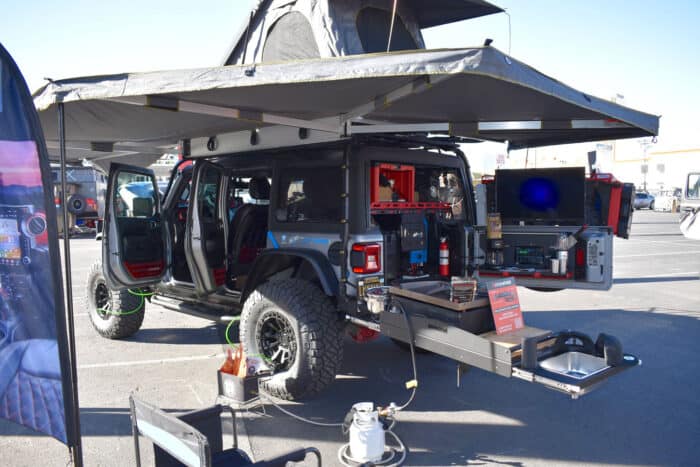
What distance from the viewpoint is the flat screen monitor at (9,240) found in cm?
247

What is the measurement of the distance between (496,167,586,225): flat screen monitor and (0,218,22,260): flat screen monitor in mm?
4873

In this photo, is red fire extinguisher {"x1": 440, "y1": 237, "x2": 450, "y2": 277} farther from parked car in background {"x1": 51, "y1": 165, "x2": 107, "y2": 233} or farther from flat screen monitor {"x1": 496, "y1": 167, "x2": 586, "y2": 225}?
parked car in background {"x1": 51, "y1": 165, "x2": 107, "y2": 233}

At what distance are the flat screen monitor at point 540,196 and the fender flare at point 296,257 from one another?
2.85 meters

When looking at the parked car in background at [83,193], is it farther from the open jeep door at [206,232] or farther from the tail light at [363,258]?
the tail light at [363,258]

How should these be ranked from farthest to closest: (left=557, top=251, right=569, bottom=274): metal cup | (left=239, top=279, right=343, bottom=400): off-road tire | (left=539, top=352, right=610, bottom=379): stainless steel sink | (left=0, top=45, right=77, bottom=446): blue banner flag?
(left=557, top=251, right=569, bottom=274): metal cup, (left=239, top=279, right=343, bottom=400): off-road tire, (left=539, top=352, right=610, bottom=379): stainless steel sink, (left=0, top=45, right=77, bottom=446): blue banner flag

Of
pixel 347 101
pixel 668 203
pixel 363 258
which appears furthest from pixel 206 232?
pixel 668 203

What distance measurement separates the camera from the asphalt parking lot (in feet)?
11.1

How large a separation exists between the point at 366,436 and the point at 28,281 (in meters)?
2.01

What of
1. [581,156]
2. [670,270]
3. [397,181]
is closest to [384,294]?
[397,181]

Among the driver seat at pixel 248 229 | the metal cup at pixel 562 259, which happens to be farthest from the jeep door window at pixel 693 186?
the driver seat at pixel 248 229

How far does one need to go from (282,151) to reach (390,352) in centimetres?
236

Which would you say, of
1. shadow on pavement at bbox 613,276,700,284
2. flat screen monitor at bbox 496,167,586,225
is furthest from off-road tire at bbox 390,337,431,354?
shadow on pavement at bbox 613,276,700,284

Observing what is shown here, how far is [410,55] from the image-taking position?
262 cm

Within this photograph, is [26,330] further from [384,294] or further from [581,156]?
[581,156]
